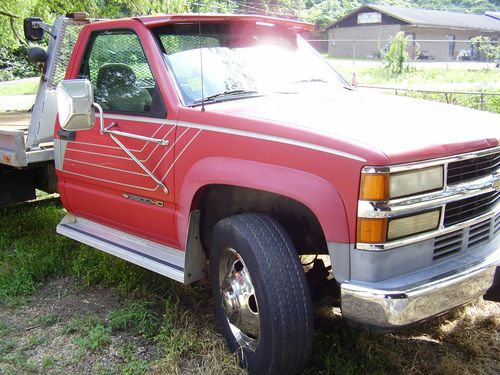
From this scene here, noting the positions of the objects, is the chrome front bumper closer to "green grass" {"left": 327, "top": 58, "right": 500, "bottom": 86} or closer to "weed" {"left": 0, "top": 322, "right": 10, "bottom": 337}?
"weed" {"left": 0, "top": 322, "right": 10, "bottom": 337}

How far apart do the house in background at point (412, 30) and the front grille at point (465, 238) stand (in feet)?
131

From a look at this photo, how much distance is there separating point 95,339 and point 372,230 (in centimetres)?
200

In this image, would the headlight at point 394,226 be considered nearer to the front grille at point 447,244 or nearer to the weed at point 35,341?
the front grille at point 447,244

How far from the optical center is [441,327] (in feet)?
12.4

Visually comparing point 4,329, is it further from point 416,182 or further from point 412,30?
point 412,30

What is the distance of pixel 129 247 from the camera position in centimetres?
395

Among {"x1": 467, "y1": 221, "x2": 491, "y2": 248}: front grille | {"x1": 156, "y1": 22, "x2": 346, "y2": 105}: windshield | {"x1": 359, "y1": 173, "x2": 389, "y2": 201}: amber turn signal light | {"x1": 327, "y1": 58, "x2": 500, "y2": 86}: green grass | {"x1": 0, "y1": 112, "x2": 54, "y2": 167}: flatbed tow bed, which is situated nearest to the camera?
{"x1": 359, "y1": 173, "x2": 389, "y2": 201}: amber turn signal light

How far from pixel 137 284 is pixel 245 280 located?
4.97ft

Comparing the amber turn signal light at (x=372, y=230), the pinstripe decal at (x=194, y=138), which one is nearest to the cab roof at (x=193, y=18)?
the pinstripe decal at (x=194, y=138)

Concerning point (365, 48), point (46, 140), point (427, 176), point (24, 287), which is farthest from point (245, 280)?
point (365, 48)

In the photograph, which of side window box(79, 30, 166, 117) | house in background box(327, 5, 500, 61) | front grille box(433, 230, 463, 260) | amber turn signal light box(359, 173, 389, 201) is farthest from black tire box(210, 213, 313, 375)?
house in background box(327, 5, 500, 61)

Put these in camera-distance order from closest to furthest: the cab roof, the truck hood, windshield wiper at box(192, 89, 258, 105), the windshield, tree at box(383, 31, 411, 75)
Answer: the truck hood
windshield wiper at box(192, 89, 258, 105)
the windshield
the cab roof
tree at box(383, 31, 411, 75)

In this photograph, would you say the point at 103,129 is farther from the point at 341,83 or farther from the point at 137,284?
the point at 341,83

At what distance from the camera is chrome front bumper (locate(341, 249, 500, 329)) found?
8.30ft
